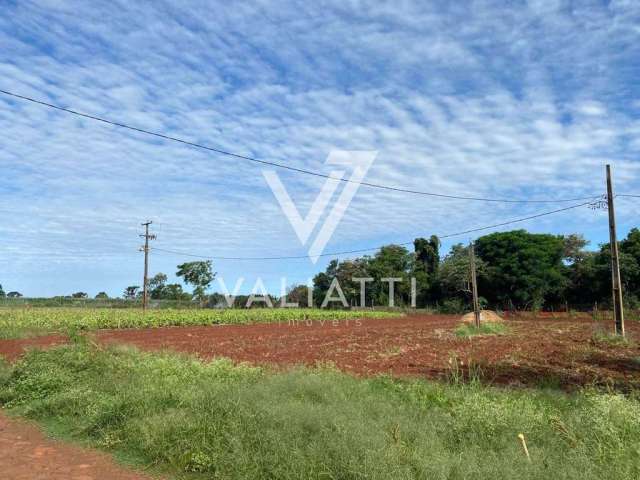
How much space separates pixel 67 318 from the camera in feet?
91.4

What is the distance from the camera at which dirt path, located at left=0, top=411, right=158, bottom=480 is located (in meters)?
4.90

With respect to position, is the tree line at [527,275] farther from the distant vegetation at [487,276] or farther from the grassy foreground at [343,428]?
the grassy foreground at [343,428]

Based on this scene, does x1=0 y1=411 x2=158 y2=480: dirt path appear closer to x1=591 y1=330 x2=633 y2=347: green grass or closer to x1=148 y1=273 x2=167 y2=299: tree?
x1=591 y1=330 x2=633 y2=347: green grass

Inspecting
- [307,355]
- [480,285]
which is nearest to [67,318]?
[307,355]

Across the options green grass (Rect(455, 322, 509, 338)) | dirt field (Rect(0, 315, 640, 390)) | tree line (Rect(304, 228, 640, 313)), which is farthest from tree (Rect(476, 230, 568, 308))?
dirt field (Rect(0, 315, 640, 390))

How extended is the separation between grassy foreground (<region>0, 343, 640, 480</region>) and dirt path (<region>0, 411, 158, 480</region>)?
0.27 metres

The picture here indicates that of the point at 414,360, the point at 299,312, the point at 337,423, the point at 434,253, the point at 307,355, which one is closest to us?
the point at 337,423

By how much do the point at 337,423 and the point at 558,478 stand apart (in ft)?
6.40

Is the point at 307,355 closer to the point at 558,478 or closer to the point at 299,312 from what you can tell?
Result: the point at 558,478

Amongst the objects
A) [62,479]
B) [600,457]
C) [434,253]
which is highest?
[434,253]

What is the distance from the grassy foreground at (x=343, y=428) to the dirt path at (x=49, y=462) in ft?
0.89

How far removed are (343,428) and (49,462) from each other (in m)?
3.32

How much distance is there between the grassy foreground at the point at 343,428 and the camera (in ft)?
13.1

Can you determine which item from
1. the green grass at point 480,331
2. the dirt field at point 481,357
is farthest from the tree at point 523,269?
the dirt field at point 481,357
